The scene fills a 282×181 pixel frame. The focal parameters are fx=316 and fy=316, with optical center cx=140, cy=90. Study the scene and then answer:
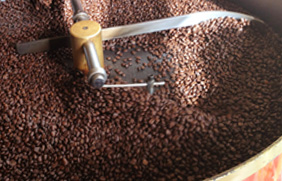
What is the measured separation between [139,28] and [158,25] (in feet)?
0.29

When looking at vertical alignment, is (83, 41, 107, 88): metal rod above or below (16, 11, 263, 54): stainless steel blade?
below

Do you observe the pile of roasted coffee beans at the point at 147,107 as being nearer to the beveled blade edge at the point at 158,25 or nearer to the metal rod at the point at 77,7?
the beveled blade edge at the point at 158,25

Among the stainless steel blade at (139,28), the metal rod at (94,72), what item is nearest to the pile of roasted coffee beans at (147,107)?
the stainless steel blade at (139,28)

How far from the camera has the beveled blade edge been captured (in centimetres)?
140

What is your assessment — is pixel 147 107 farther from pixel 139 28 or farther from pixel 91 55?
pixel 139 28

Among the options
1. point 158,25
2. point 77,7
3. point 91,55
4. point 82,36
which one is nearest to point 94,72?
point 91,55

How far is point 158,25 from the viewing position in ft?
4.71

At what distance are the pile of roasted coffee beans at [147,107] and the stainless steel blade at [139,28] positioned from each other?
1.4 inches

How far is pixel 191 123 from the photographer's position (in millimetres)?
1131

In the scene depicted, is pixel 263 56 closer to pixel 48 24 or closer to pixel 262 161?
pixel 262 161

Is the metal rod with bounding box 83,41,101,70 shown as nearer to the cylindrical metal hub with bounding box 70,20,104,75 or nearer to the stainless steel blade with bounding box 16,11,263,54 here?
the cylindrical metal hub with bounding box 70,20,104,75

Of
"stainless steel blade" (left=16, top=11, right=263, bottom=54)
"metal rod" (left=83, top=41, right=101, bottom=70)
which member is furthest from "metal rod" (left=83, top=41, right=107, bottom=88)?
"stainless steel blade" (left=16, top=11, right=263, bottom=54)

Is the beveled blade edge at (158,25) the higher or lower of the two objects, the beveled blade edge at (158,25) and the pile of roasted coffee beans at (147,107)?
the higher

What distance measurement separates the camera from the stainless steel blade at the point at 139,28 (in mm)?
1358
